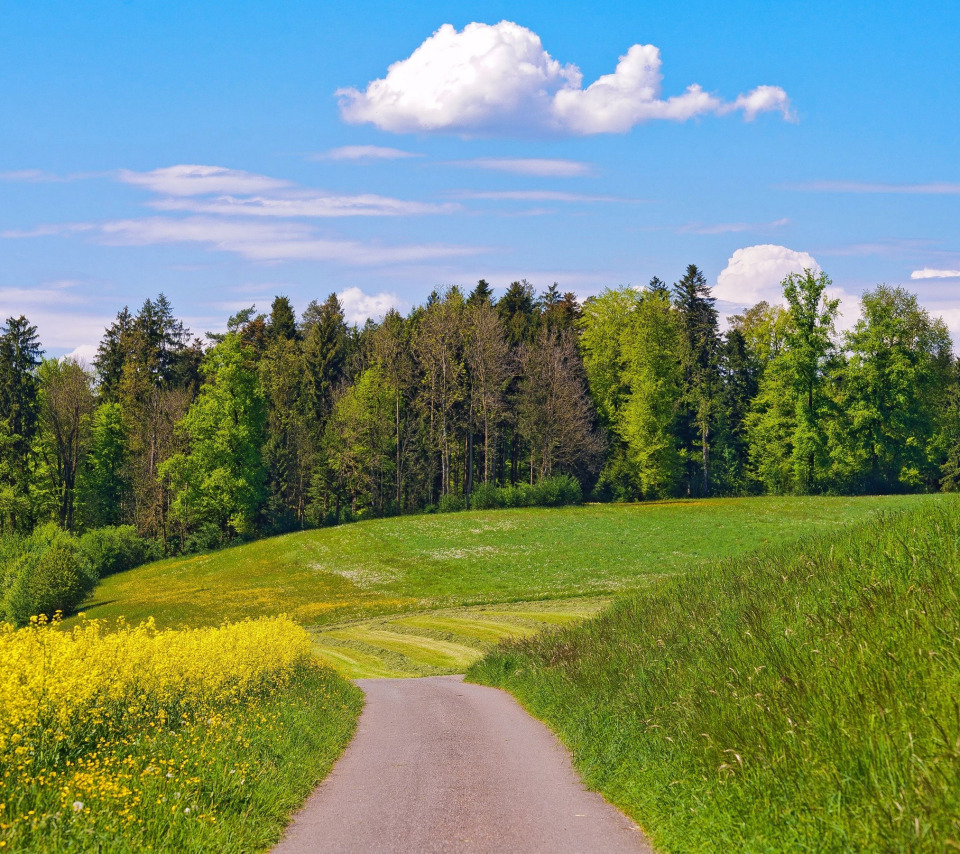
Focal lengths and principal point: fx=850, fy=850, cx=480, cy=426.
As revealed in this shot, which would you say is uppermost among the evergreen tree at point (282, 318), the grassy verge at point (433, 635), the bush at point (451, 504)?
the evergreen tree at point (282, 318)

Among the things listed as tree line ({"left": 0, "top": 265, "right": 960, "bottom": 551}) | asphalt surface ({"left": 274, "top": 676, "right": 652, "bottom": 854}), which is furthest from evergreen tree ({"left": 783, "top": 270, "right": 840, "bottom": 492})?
asphalt surface ({"left": 274, "top": 676, "right": 652, "bottom": 854})

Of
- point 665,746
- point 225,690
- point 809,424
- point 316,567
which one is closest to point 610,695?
point 665,746

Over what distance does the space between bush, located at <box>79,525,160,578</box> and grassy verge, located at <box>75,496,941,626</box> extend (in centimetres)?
200

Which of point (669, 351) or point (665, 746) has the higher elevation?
point (669, 351)

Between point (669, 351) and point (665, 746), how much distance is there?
7921 centimetres

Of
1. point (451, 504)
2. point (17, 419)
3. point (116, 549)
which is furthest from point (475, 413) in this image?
point (17, 419)

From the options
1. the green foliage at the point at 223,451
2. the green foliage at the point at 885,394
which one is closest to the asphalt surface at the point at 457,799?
the green foliage at the point at 223,451

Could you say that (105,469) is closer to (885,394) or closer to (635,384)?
(635,384)

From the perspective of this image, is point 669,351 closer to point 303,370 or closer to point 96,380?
point 303,370

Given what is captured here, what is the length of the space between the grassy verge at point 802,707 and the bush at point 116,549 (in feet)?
216

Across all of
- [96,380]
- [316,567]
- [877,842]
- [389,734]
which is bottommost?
[316,567]

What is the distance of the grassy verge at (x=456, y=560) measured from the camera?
52.3 metres

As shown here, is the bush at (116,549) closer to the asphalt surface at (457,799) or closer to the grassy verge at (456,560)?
the grassy verge at (456,560)

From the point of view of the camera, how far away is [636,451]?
8638cm
